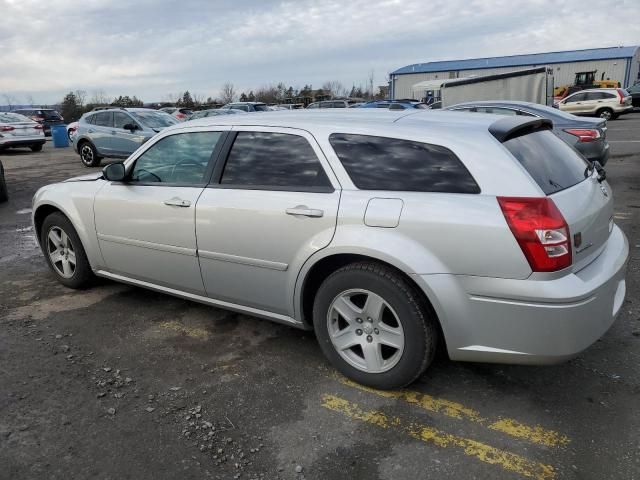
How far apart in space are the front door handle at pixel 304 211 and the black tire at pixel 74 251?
A: 245 centimetres

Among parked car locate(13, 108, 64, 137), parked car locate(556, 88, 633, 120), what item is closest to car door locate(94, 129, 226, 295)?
parked car locate(13, 108, 64, 137)

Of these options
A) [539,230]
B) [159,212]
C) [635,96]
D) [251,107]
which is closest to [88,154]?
[251,107]

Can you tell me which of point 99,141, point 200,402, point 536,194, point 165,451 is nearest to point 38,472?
point 165,451

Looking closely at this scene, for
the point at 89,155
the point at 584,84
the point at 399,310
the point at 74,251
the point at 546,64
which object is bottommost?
the point at 89,155

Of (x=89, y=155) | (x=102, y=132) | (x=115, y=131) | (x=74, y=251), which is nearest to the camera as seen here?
(x=74, y=251)

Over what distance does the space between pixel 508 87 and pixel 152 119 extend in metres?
10.9

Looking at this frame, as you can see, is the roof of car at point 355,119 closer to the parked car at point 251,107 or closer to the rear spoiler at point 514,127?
the rear spoiler at point 514,127

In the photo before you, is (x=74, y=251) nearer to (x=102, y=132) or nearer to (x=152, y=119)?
(x=152, y=119)

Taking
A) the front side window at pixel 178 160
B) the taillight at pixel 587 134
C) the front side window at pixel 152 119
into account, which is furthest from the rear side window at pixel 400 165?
the front side window at pixel 152 119

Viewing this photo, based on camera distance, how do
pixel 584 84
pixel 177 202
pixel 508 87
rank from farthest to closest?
pixel 584 84 < pixel 508 87 < pixel 177 202

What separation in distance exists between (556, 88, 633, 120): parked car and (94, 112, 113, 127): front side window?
22.6 meters

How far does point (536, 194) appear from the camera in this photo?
2535 millimetres

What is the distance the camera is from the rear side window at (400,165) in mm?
2725

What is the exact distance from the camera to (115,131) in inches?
551
